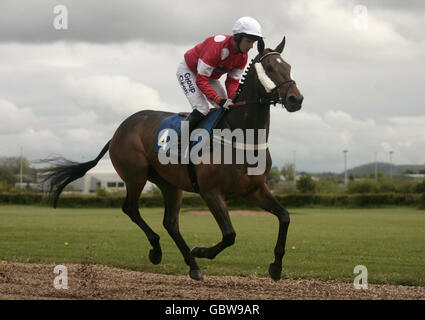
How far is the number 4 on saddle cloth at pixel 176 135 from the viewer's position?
22.5 feet

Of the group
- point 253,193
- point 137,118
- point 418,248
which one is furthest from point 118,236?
point 253,193

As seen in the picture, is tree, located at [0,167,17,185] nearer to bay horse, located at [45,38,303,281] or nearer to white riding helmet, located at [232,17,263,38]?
bay horse, located at [45,38,303,281]

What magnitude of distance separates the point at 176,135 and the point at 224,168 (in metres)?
1.01

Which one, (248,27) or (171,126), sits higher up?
(248,27)

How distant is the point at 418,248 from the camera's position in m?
14.5

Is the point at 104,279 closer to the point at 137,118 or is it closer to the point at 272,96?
the point at 137,118

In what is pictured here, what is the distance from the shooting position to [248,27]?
20.8 ft

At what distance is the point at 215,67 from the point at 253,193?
162cm

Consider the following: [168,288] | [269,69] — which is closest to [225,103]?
[269,69]

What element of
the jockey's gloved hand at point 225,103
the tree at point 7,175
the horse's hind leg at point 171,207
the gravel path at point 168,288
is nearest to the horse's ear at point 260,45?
the jockey's gloved hand at point 225,103

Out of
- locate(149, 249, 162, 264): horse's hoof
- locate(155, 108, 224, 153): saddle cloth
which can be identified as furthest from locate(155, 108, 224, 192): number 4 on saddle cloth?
locate(149, 249, 162, 264): horse's hoof

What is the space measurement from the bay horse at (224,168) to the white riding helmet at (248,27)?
0.41 ft

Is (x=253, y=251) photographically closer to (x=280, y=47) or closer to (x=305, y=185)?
(x=280, y=47)
